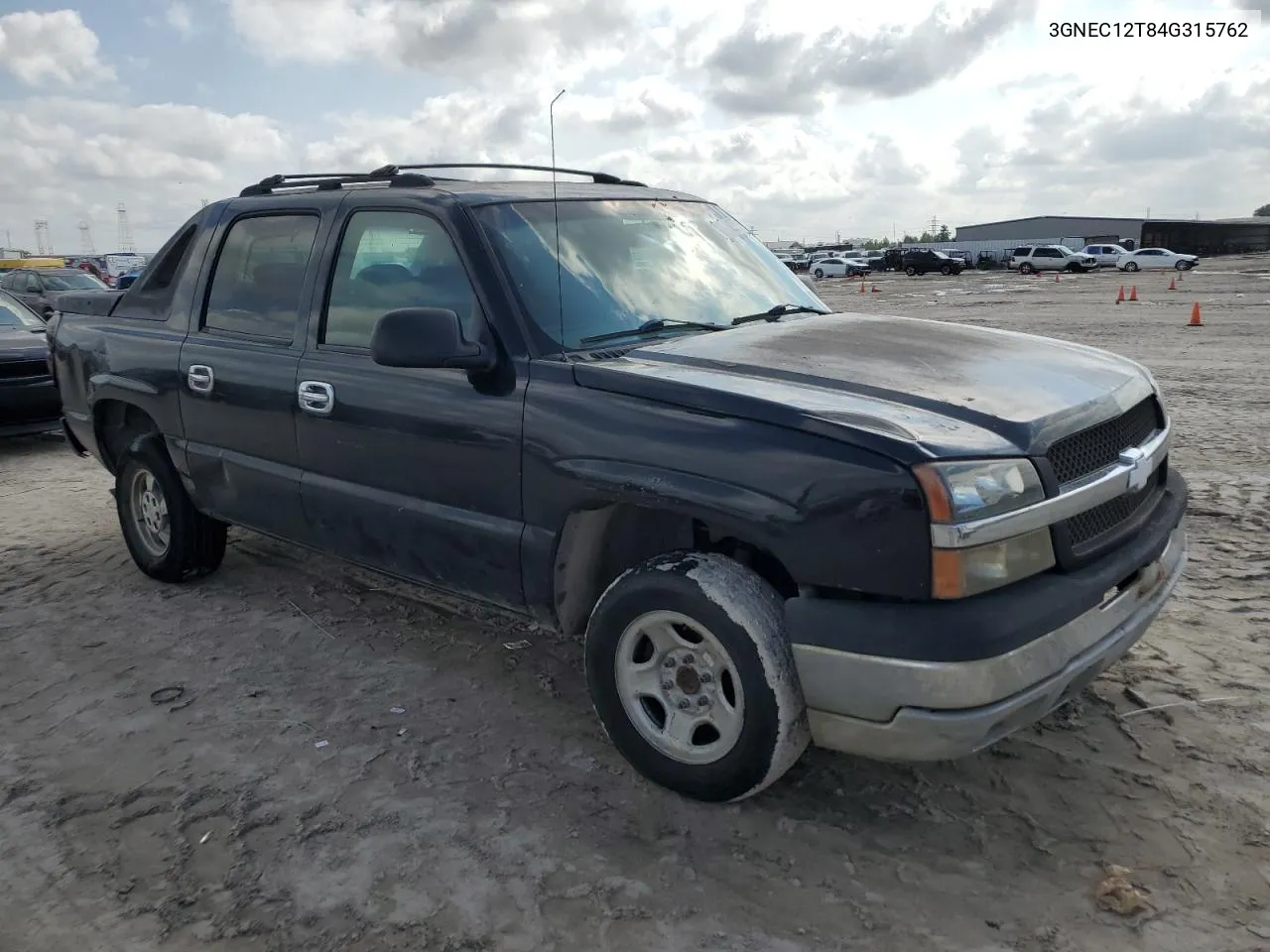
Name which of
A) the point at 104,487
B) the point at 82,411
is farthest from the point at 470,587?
the point at 104,487

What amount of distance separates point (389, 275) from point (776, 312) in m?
1.48

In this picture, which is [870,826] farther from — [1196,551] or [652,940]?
[1196,551]

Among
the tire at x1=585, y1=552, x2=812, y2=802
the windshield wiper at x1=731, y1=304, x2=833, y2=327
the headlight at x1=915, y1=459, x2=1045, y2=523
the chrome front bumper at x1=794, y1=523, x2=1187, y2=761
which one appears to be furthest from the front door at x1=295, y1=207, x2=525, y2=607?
the headlight at x1=915, y1=459, x2=1045, y2=523

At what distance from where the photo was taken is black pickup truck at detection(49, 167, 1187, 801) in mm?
2586

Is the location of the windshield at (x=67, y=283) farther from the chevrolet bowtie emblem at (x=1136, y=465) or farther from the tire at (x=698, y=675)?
the chevrolet bowtie emblem at (x=1136, y=465)

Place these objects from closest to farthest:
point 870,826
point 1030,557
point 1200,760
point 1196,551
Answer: point 1030,557 → point 870,826 → point 1200,760 → point 1196,551

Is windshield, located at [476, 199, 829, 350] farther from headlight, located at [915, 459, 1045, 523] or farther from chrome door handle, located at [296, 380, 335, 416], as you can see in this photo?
headlight, located at [915, 459, 1045, 523]

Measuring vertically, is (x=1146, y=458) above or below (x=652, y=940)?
above

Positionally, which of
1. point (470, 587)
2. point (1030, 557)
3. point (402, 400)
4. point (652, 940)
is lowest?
point (652, 940)

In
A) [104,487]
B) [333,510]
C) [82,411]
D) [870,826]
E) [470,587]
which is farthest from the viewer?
[104,487]

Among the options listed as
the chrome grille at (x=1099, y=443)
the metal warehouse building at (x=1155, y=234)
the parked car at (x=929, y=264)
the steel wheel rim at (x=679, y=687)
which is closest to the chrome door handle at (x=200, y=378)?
the steel wheel rim at (x=679, y=687)

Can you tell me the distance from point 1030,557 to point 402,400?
214 cm

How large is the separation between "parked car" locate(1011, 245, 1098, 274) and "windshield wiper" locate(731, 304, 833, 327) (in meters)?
51.5

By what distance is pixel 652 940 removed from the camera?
8.25ft
